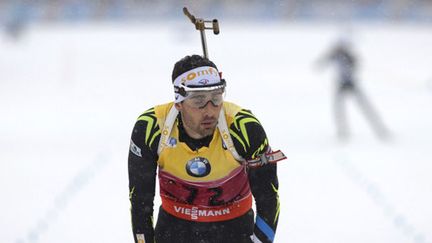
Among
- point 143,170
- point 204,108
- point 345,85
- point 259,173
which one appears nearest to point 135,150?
point 143,170

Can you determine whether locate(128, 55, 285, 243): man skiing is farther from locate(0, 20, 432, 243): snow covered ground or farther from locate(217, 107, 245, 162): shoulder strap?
locate(0, 20, 432, 243): snow covered ground

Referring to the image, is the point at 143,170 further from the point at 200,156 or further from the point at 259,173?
the point at 259,173

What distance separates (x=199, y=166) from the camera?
15.3 feet

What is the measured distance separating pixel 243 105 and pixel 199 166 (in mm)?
16176

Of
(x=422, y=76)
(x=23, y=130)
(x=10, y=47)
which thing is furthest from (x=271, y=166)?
(x=10, y=47)

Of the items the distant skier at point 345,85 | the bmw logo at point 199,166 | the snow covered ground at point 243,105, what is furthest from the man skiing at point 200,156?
the distant skier at point 345,85

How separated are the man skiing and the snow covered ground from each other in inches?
135

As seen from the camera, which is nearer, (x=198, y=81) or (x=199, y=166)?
(x=198, y=81)

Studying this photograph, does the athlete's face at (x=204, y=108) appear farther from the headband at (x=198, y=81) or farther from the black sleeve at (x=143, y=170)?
the black sleeve at (x=143, y=170)

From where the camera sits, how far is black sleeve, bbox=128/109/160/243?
179 inches

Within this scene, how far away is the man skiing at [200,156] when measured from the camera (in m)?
4.49

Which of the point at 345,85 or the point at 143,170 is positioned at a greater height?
the point at 143,170

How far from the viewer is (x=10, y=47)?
32.7 meters

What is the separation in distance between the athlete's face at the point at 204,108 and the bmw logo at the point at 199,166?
0.21 meters
